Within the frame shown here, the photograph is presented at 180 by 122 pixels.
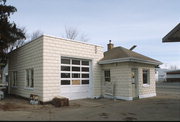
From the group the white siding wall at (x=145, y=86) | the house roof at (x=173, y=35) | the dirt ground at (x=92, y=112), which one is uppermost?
the house roof at (x=173, y=35)

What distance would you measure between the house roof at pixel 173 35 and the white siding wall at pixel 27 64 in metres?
7.49

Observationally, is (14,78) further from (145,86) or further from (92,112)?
(145,86)

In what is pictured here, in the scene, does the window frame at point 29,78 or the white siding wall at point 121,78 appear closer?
the white siding wall at point 121,78

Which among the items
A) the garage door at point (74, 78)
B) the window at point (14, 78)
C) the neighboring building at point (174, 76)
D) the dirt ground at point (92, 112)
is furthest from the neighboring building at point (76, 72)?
the neighboring building at point (174, 76)

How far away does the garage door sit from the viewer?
524 inches

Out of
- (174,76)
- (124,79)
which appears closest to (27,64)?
(124,79)

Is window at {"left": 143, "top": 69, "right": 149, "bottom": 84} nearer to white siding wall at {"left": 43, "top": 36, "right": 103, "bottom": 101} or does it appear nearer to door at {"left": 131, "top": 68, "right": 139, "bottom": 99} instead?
door at {"left": 131, "top": 68, "right": 139, "bottom": 99}

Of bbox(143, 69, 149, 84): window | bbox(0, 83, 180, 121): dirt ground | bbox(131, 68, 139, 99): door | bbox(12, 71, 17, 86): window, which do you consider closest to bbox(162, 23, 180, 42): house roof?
bbox(0, 83, 180, 121): dirt ground

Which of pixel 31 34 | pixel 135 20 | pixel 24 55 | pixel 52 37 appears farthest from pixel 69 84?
pixel 31 34

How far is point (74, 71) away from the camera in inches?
549

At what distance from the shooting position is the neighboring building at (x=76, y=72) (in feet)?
40.4

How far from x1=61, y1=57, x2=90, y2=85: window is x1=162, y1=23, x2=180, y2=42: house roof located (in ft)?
19.9

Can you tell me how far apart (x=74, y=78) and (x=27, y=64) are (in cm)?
362

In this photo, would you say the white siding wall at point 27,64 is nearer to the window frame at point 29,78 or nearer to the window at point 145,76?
the window frame at point 29,78
